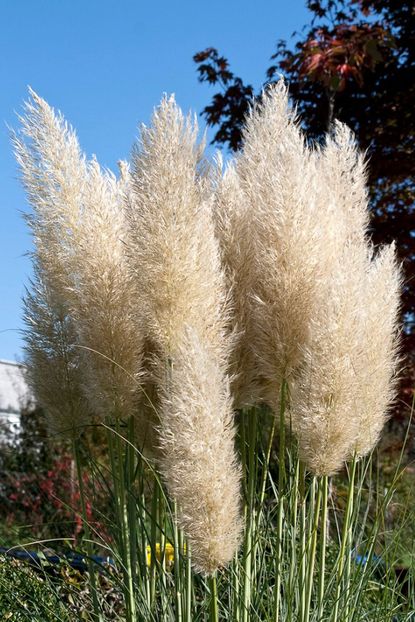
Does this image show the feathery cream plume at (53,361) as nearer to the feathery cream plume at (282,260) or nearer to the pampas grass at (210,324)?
the pampas grass at (210,324)

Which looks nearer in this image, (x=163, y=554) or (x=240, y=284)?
(x=240, y=284)

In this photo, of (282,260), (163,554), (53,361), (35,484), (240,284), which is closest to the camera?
(282,260)

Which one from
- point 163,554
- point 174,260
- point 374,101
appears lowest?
point 163,554

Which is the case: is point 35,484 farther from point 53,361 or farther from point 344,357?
point 344,357

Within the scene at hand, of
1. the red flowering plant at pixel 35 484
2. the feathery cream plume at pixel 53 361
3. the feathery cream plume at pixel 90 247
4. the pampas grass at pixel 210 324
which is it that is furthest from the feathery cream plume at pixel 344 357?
the red flowering plant at pixel 35 484

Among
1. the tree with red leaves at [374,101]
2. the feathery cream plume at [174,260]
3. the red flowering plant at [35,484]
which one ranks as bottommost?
the red flowering plant at [35,484]

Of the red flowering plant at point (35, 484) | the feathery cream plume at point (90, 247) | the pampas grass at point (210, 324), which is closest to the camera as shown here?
the pampas grass at point (210, 324)

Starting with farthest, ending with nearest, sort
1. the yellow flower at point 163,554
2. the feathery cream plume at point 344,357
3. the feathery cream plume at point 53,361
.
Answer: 1. the feathery cream plume at point 53,361
2. the yellow flower at point 163,554
3. the feathery cream plume at point 344,357

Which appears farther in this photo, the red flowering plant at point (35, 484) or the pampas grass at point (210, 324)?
the red flowering plant at point (35, 484)

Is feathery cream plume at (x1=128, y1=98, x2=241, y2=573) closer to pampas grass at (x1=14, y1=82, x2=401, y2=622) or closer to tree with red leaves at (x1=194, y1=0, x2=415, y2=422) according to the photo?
pampas grass at (x1=14, y1=82, x2=401, y2=622)

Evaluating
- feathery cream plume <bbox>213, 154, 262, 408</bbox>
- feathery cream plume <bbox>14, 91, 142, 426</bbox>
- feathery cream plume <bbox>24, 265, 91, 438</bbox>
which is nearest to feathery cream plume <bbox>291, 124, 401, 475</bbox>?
feathery cream plume <bbox>213, 154, 262, 408</bbox>

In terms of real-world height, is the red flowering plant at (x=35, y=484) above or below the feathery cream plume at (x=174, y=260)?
below

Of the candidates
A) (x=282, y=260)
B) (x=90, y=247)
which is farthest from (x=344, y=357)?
(x=90, y=247)

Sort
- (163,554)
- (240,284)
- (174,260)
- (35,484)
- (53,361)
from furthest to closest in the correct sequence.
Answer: (35,484)
(53,361)
(163,554)
(240,284)
(174,260)
